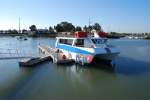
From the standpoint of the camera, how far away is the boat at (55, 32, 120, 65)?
21031 mm

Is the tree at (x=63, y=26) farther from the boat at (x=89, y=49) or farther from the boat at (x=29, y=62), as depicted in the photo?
the boat at (x=29, y=62)

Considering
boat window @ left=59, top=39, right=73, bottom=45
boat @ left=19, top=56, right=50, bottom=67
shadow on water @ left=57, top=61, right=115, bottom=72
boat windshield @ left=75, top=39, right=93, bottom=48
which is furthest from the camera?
boat window @ left=59, top=39, right=73, bottom=45

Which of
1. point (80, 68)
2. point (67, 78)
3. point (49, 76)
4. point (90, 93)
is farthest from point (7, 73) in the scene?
point (90, 93)

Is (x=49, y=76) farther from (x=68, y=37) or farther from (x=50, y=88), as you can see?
(x=68, y=37)

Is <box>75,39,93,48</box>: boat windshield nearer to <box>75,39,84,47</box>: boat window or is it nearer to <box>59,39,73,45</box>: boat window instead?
<box>75,39,84,47</box>: boat window

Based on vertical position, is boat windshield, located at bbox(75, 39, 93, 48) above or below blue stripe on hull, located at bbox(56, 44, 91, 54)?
above

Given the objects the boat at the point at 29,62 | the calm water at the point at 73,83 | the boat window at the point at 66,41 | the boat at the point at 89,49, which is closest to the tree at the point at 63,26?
the boat window at the point at 66,41

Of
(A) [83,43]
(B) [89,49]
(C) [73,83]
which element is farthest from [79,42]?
(C) [73,83]

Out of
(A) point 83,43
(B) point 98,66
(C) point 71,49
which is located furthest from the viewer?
(C) point 71,49

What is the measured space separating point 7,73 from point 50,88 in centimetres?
596

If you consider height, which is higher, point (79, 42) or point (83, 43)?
point (79, 42)

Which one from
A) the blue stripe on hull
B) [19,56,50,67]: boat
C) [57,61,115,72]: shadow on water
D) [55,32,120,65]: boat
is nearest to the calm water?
[57,61,115,72]: shadow on water

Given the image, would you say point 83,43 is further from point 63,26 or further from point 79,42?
point 63,26

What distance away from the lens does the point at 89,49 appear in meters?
20.9
